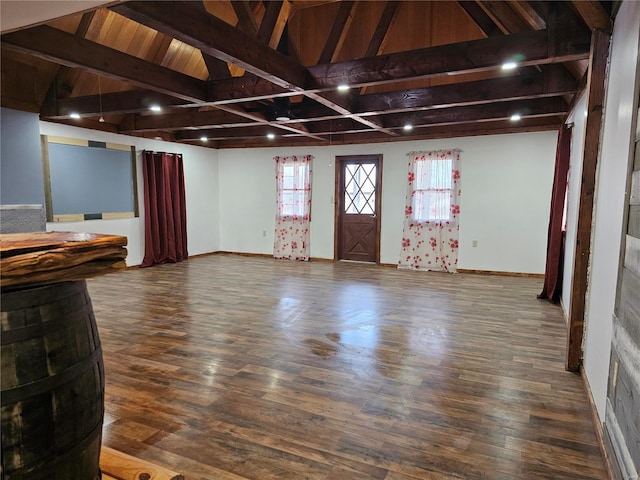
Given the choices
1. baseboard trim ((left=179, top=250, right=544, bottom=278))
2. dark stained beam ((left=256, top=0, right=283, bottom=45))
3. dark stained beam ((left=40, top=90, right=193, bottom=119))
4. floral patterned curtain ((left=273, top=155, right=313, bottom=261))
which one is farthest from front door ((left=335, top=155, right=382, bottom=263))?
dark stained beam ((left=256, top=0, right=283, bottom=45))

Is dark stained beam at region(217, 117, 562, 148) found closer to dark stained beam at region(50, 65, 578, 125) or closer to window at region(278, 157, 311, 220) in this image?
window at region(278, 157, 311, 220)

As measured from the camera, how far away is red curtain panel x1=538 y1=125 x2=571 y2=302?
458 centimetres

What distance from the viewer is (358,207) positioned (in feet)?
24.5

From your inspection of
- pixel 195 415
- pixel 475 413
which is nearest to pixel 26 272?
pixel 195 415

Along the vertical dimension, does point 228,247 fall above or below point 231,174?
below

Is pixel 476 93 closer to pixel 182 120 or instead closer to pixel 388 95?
pixel 388 95

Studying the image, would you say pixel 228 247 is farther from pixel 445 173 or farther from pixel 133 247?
pixel 445 173

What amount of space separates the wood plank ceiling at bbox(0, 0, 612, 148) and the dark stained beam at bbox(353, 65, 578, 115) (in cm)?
1

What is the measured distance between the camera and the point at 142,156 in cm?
684

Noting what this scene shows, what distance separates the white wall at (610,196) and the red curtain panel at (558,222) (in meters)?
2.28

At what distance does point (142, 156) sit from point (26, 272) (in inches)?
256

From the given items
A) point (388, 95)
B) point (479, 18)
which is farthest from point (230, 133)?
point (479, 18)

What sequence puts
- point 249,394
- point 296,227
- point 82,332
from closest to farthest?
point 82,332 < point 249,394 < point 296,227

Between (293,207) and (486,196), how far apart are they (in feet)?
11.8
